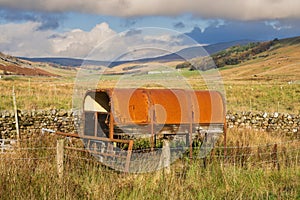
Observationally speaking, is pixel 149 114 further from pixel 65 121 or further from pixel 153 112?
pixel 65 121

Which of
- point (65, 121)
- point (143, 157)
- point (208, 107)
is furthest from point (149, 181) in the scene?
point (65, 121)

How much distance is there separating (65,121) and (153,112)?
805 cm

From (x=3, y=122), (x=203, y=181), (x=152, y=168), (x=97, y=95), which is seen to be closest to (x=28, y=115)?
(x=3, y=122)

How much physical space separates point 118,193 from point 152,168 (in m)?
1.89

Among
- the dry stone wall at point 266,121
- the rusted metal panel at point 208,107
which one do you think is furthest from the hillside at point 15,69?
the rusted metal panel at point 208,107

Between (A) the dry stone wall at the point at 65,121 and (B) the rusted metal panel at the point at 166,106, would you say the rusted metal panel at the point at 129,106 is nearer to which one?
(B) the rusted metal panel at the point at 166,106

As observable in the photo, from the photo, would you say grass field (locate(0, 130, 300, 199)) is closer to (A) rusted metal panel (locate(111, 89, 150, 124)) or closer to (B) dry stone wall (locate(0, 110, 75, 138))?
(A) rusted metal panel (locate(111, 89, 150, 124))

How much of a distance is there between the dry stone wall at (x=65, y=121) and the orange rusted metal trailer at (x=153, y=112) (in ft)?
16.6

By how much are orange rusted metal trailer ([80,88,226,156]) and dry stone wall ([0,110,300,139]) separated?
16.6 feet

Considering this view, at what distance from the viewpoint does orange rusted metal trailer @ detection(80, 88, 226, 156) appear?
10789mm

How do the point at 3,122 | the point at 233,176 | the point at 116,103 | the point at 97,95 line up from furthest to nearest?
the point at 3,122 → the point at 97,95 → the point at 116,103 → the point at 233,176

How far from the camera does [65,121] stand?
18.1 meters

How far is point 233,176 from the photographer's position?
324 inches

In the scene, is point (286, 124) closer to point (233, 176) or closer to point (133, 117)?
point (133, 117)
